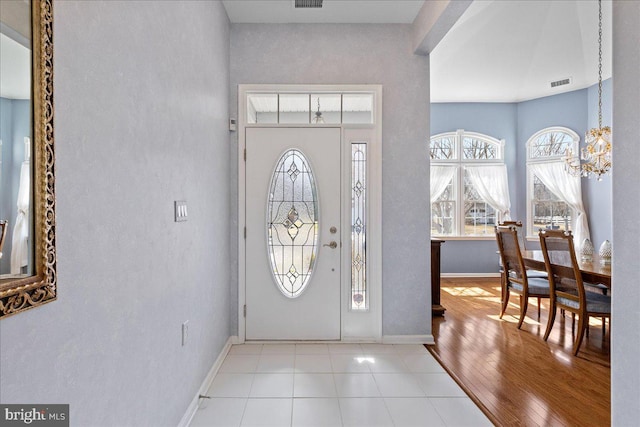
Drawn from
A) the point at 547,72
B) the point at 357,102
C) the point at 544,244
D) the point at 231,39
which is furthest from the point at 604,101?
the point at 231,39

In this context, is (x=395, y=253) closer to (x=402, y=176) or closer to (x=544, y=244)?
(x=402, y=176)

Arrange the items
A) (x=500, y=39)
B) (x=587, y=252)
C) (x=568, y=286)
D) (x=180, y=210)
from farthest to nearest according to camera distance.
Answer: (x=500, y=39)
(x=587, y=252)
(x=568, y=286)
(x=180, y=210)

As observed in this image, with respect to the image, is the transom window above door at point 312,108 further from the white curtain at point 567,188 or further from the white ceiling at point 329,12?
the white curtain at point 567,188

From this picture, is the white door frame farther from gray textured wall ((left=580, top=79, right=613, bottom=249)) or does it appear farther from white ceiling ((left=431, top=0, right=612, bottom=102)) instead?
gray textured wall ((left=580, top=79, right=613, bottom=249))

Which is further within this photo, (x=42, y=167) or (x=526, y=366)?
(x=526, y=366)

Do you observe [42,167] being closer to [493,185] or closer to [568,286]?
[568,286]

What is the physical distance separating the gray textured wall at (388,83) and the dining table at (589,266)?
4.09 feet

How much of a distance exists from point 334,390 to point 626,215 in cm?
203

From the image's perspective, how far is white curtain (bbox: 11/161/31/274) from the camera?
0.92 meters

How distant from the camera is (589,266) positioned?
336 cm

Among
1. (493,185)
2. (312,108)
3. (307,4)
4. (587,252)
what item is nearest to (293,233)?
(312,108)

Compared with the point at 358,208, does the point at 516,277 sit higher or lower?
lower

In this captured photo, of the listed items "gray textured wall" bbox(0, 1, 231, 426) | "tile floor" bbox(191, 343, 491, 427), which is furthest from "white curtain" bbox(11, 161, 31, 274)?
"tile floor" bbox(191, 343, 491, 427)

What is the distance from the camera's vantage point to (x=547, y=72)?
17.9ft
